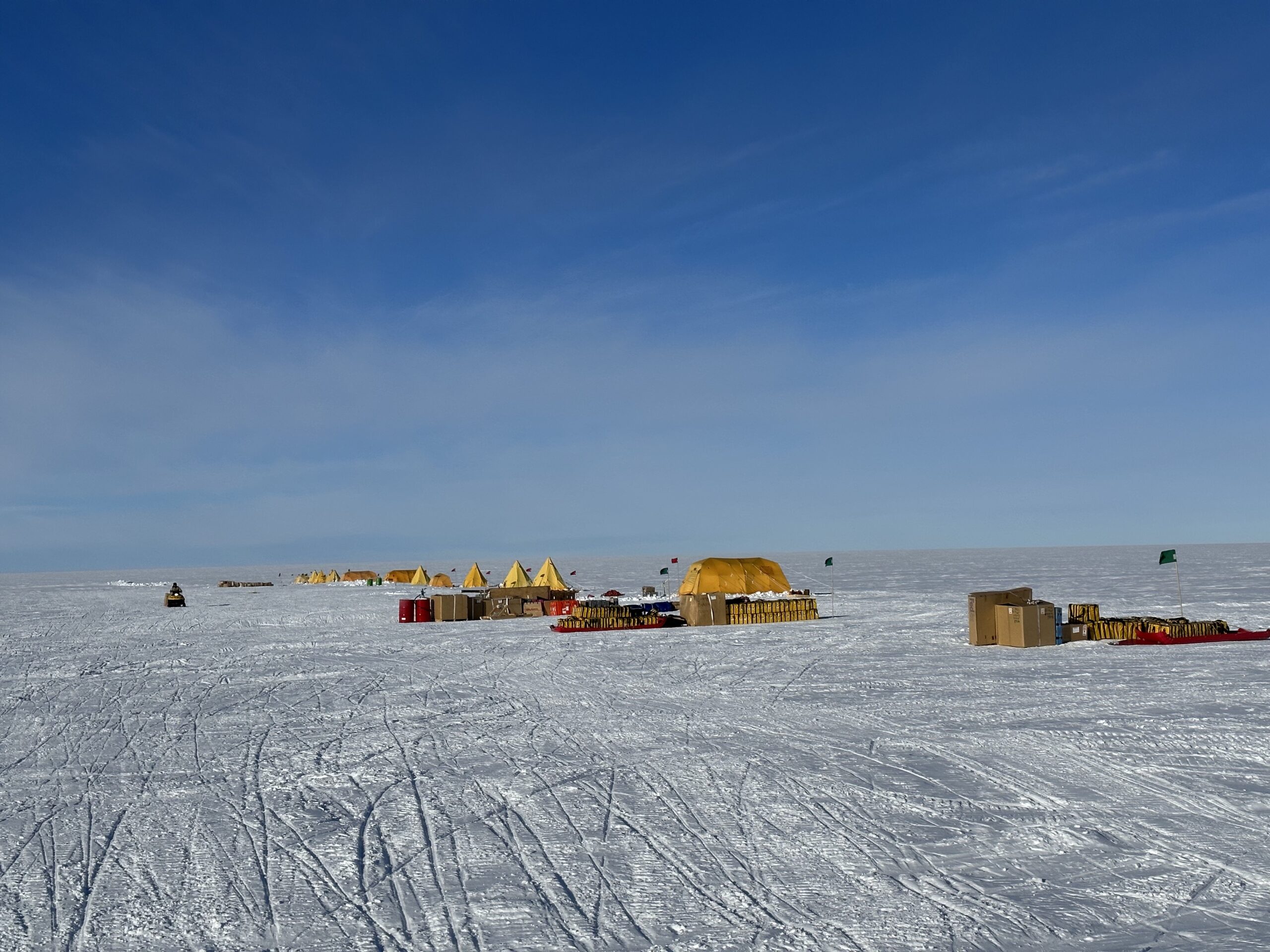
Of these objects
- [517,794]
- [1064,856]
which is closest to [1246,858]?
[1064,856]

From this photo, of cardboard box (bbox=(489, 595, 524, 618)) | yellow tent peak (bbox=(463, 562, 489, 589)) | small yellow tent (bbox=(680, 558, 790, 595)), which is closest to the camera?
cardboard box (bbox=(489, 595, 524, 618))

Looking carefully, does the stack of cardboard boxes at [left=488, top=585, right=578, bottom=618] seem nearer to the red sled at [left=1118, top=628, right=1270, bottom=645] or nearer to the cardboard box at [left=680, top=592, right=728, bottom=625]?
the cardboard box at [left=680, top=592, right=728, bottom=625]

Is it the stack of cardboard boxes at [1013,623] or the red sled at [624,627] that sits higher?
the stack of cardboard boxes at [1013,623]

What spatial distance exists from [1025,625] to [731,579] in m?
13.3

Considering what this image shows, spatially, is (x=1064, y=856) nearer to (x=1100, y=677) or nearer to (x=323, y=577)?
(x=1100, y=677)

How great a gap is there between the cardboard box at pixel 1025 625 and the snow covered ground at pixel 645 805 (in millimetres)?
2147

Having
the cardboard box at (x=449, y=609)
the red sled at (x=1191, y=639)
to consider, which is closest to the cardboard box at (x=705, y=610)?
the cardboard box at (x=449, y=609)

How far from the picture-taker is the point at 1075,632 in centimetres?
2072

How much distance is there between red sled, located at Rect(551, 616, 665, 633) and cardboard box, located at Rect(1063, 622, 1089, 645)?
1083 cm

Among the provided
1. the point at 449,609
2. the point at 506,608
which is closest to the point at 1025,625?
the point at 506,608

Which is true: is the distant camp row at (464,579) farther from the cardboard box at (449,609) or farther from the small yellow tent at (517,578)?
the cardboard box at (449,609)

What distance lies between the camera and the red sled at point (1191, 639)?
2005cm

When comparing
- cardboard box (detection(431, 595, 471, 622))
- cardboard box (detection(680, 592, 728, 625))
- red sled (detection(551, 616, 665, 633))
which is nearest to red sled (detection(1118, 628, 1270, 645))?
cardboard box (detection(680, 592, 728, 625))

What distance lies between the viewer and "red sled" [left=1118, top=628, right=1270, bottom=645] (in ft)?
65.8
